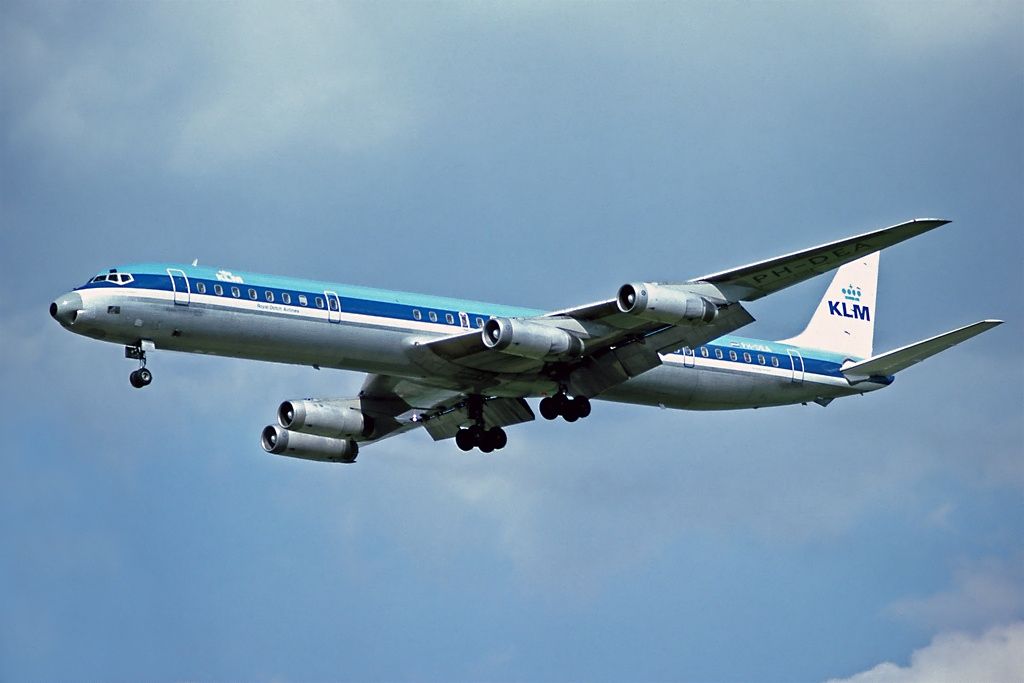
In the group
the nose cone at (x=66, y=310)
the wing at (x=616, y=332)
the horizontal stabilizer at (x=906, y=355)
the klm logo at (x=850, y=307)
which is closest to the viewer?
the nose cone at (x=66, y=310)

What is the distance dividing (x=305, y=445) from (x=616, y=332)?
590 inches

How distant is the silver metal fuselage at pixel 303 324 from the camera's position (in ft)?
180

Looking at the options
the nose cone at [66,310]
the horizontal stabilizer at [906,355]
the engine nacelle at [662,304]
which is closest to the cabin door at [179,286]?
the nose cone at [66,310]

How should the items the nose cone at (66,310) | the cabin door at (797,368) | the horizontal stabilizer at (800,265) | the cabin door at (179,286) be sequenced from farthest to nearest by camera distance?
1. the cabin door at (797,368)
2. the cabin door at (179,286)
3. the nose cone at (66,310)
4. the horizontal stabilizer at (800,265)

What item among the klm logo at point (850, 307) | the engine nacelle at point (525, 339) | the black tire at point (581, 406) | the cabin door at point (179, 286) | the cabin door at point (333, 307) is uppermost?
the klm logo at point (850, 307)

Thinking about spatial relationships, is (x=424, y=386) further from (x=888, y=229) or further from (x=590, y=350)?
(x=888, y=229)

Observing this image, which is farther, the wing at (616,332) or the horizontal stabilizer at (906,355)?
the horizontal stabilizer at (906,355)

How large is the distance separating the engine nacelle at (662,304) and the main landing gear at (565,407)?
5.87 meters

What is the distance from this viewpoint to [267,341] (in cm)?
5634

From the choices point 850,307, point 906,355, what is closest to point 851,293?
Result: point 850,307

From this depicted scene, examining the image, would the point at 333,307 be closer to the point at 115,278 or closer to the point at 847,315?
the point at 115,278

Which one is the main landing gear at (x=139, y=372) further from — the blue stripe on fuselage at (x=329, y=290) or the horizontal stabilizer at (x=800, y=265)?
the horizontal stabilizer at (x=800, y=265)

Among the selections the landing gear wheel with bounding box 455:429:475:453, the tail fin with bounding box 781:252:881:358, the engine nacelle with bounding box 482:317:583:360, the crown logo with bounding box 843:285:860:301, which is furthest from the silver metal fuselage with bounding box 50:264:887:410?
the crown logo with bounding box 843:285:860:301

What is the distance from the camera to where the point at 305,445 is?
223 feet
